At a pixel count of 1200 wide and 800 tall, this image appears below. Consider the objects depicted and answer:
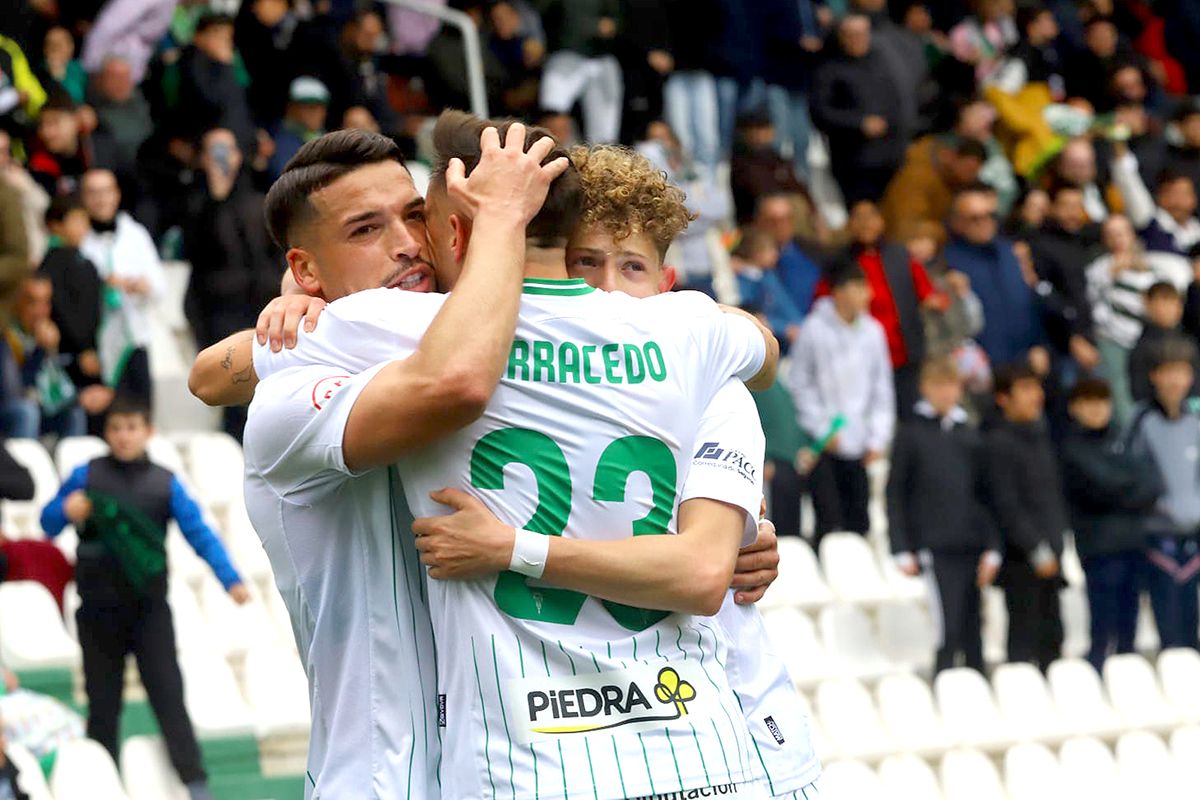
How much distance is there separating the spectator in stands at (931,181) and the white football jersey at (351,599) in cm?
1004

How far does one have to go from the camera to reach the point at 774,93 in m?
14.0

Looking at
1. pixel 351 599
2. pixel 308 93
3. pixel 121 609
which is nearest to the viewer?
pixel 351 599

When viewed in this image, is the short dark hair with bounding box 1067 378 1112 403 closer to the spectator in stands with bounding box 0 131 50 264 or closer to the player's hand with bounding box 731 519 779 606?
the spectator in stands with bounding box 0 131 50 264

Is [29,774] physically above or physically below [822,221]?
below

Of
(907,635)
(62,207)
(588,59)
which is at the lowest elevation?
(907,635)

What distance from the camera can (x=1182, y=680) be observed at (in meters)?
10.0

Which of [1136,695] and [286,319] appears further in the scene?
[1136,695]

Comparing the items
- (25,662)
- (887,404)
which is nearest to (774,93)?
(887,404)

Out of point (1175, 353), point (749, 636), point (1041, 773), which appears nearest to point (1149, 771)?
point (1041, 773)

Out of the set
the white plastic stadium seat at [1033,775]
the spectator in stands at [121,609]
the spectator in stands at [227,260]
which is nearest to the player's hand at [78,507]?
the spectator in stands at [121,609]

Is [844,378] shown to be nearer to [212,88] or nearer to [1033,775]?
[1033,775]

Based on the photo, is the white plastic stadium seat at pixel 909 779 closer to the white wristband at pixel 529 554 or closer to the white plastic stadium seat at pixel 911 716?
the white plastic stadium seat at pixel 911 716

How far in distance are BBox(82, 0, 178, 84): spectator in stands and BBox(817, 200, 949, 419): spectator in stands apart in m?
4.06

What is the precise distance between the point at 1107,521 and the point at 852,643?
1.55 m
